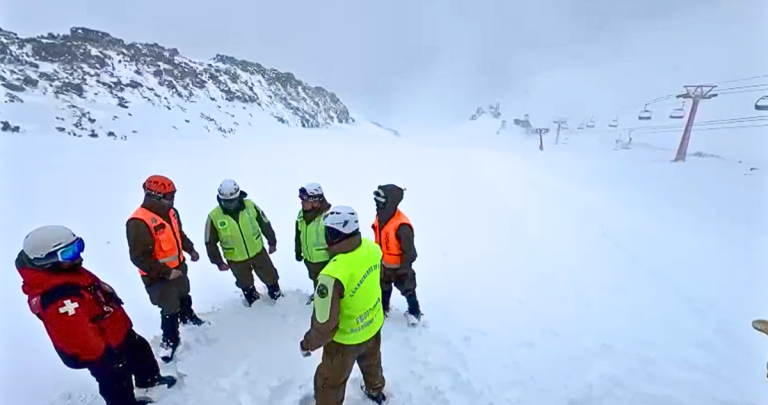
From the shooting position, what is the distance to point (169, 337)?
445cm

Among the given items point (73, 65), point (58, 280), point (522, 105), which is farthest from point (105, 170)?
point (522, 105)

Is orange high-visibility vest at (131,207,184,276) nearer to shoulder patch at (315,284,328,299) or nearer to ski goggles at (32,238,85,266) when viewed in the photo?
ski goggles at (32,238,85,266)

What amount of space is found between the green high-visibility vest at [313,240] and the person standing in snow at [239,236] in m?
0.58

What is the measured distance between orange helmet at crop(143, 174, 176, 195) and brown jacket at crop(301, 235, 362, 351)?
239 centimetres

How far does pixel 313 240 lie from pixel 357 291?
2123 mm

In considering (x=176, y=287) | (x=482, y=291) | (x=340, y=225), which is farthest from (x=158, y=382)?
(x=482, y=291)

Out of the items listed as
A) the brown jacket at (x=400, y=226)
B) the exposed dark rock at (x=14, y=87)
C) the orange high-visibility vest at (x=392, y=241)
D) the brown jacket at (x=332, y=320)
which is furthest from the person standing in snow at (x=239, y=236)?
the exposed dark rock at (x=14, y=87)

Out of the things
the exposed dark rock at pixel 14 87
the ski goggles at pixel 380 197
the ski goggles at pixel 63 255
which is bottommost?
the ski goggles at pixel 380 197

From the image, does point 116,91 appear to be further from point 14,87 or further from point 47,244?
point 47,244

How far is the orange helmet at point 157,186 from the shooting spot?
408 centimetres

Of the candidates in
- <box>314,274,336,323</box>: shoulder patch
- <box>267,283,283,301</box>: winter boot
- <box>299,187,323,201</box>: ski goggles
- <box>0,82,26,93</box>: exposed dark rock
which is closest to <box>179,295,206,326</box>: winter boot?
<box>267,283,283,301</box>: winter boot

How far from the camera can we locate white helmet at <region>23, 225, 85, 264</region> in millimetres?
2662

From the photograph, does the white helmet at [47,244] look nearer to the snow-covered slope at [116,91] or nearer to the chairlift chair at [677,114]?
the snow-covered slope at [116,91]

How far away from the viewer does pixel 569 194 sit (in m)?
15.0
